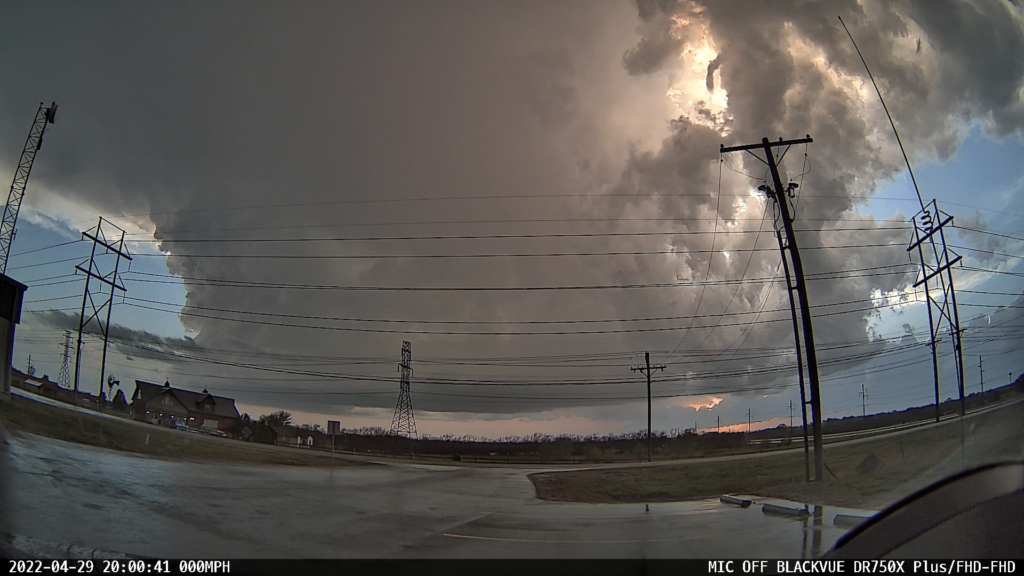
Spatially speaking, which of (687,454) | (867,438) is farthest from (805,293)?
(867,438)

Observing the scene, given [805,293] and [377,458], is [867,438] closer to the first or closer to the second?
[805,293]

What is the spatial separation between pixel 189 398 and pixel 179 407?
12 centimetres

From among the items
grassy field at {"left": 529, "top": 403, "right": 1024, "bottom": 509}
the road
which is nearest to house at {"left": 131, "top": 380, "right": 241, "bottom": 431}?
the road

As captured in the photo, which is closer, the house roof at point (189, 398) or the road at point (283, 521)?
the road at point (283, 521)

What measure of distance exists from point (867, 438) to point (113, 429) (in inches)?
253

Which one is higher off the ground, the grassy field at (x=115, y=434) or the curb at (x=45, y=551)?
the grassy field at (x=115, y=434)

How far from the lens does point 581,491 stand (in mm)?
7465

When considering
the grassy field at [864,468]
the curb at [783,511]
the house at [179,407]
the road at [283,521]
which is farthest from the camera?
the house at [179,407]

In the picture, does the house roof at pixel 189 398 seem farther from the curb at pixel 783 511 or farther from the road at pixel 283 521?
the curb at pixel 783 511

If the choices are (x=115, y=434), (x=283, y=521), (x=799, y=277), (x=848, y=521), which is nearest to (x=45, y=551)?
(x=115, y=434)

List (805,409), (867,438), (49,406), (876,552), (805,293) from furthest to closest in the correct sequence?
(805,293) → (805,409) → (49,406) → (867,438) → (876,552)

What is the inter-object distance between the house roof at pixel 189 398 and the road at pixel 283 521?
59cm

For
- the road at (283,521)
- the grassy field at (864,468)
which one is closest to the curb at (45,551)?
the road at (283,521)

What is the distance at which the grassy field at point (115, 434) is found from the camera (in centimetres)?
373
